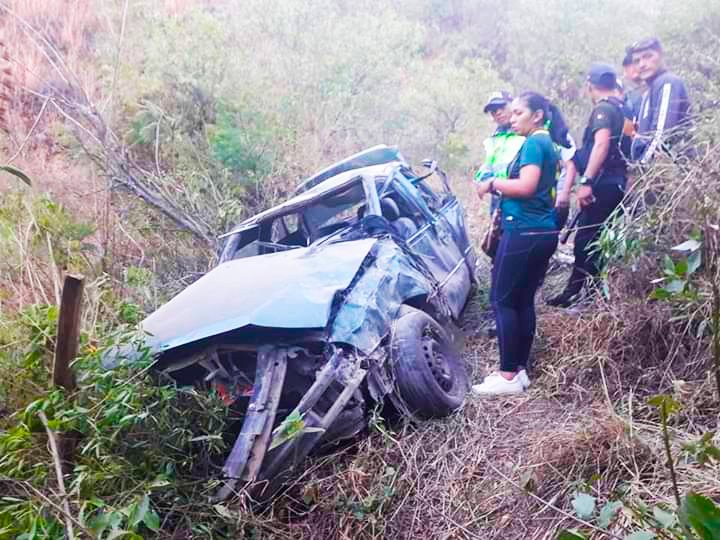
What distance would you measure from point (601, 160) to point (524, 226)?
114 centimetres

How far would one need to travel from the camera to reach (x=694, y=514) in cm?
100

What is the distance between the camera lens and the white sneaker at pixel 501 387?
3535mm

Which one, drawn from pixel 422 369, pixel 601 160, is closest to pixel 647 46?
pixel 601 160

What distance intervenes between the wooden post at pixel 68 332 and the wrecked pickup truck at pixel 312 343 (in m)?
0.44

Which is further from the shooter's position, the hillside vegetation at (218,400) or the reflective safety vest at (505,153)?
the reflective safety vest at (505,153)

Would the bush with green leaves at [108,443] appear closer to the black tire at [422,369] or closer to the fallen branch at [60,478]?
the fallen branch at [60,478]

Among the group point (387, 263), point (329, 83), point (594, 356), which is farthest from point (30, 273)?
point (329, 83)

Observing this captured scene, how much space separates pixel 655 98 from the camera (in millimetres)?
4090

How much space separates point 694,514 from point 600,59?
39.1 feet

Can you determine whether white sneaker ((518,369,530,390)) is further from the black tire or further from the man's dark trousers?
the man's dark trousers

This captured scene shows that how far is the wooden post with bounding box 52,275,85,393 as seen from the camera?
2264 millimetres

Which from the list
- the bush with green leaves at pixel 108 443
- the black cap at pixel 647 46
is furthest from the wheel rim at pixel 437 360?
the black cap at pixel 647 46

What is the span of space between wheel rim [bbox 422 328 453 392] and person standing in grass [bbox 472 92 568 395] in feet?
0.86

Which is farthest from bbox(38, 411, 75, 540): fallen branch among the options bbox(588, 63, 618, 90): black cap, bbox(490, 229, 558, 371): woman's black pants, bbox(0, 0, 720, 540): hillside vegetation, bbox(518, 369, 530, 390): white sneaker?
bbox(588, 63, 618, 90): black cap
